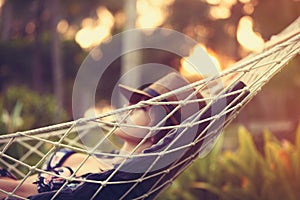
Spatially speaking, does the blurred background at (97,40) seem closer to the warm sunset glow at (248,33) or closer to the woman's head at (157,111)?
the warm sunset glow at (248,33)

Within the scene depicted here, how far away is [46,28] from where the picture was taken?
20125mm

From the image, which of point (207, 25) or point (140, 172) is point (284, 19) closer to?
point (140, 172)

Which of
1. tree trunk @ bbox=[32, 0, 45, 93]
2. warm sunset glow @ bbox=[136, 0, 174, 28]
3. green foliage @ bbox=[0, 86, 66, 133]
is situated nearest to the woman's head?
green foliage @ bbox=[0, 86, 66, 133]

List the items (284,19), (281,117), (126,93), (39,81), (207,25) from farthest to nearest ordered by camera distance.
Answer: (207,25)
(281,117)
(39,81)
(284,19)
(126,93)

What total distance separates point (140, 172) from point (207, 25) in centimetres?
1873

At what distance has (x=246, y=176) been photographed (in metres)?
3.88

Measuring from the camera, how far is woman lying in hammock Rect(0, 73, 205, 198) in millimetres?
2443

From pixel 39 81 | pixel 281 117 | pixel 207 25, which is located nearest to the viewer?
pixel 39 81

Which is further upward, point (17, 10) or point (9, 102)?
point (17, 10)

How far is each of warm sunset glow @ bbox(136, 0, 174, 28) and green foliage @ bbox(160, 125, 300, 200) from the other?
29.3ft

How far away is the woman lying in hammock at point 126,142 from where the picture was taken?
2.44 metres

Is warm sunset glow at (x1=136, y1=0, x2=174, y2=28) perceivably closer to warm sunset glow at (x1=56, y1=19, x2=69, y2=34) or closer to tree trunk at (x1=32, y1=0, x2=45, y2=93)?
tree trunk at (x1=32, y1=0, x2=45, y2=93)

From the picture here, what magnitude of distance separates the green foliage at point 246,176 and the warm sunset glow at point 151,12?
894cm

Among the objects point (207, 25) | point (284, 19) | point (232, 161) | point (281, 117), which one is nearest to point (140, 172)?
point (232, 161)
